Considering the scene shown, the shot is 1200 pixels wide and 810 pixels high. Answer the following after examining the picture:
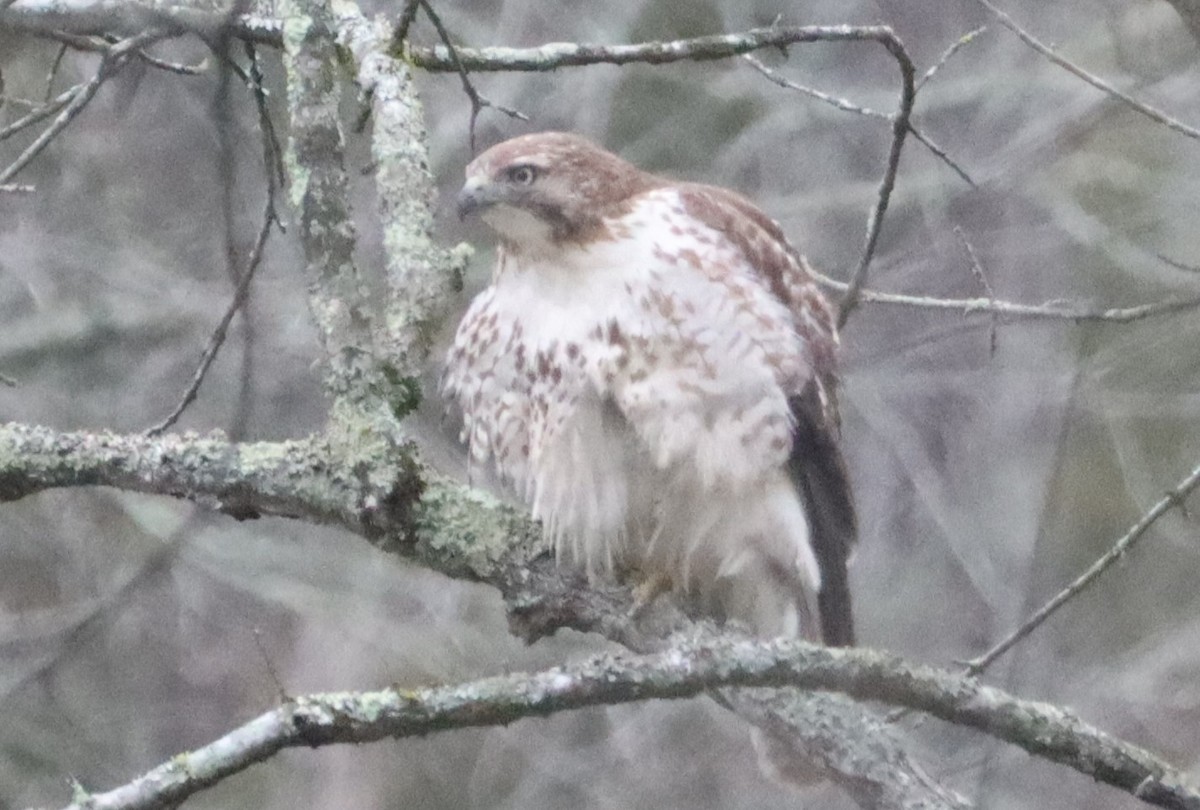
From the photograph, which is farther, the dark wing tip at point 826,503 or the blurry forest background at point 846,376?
the blurry forest background at point 846,376

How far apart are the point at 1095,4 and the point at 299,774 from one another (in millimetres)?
5104

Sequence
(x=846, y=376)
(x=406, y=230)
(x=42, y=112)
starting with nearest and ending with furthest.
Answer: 1. (x=406, y=230)
2. (x=42, y=112)
3. (x=846, y=376)

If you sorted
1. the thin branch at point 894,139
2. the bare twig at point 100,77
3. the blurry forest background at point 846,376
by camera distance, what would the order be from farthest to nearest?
1. the blurry forest background at point 846,376
2. the bare twig at point 100,77
3. the thin branch at point 894,139

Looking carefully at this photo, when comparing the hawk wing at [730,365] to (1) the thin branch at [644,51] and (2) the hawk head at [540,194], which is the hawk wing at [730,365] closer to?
(2) the hawk head at [540,194]

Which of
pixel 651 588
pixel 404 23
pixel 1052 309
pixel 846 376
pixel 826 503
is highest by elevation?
pixel 404 23

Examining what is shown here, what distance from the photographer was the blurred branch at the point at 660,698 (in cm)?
244

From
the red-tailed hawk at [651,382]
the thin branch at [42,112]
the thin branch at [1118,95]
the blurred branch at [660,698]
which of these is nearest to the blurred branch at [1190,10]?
the thin branch at [1118,95]

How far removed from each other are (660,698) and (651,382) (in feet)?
4.21

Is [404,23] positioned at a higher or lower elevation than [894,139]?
higher

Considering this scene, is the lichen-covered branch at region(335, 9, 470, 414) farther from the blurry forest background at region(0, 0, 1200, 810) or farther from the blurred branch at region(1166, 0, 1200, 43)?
the blurry forest background at region(0, 0, 1200, 810)

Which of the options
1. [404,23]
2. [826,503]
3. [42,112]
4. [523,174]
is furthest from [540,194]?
[42,112]

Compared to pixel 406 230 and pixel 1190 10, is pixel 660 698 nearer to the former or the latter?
pixel 406 230

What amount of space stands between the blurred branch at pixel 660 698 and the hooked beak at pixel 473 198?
1.54 meters

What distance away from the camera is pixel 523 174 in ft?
13.4
